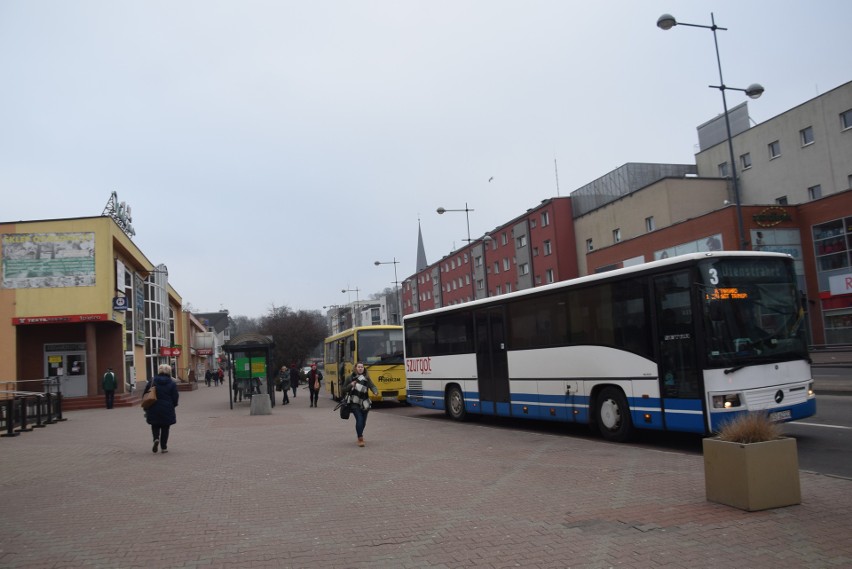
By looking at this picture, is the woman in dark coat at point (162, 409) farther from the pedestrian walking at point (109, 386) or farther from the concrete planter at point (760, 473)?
the pedestrian walking at point (109, 386)

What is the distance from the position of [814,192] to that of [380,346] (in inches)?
1223

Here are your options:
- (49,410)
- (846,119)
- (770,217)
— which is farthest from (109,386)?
(846,119)

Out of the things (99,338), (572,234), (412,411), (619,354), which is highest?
(572,234)

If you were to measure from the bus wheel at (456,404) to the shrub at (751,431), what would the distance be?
34.5 feet

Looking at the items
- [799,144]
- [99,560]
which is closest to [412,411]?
[99,560]

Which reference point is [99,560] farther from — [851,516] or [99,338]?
[99,338]

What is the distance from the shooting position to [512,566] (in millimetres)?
4996

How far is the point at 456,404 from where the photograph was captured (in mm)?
17062

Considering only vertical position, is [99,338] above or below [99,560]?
above

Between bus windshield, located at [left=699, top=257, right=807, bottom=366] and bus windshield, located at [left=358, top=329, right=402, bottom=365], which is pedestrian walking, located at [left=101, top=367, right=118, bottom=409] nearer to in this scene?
bus windshield, located at [left=358, top=329, right=402, bottom=365]

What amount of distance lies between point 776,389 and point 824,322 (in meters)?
29.6

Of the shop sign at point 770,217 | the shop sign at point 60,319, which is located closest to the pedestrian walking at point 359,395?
the shop sign at point 60,319

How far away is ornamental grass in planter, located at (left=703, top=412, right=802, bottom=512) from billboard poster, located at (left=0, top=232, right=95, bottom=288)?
Result: 29548 millimetres

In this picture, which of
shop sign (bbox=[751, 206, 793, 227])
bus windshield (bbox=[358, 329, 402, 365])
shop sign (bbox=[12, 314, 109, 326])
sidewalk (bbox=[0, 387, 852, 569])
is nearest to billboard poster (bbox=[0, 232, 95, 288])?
shop sign (bbox=[12, 314, 109, 326])
